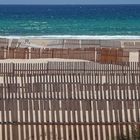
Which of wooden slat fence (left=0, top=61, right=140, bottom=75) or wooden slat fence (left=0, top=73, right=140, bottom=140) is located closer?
wooden slat fence (left=0, top=73, right=140, bottom=140)

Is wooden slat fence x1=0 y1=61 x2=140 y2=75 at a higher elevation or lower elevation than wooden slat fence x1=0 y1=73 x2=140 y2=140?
higher

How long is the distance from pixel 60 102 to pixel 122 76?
4.36 metres

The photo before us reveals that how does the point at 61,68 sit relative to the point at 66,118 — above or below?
above

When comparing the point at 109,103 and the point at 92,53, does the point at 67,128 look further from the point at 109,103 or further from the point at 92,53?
the point at 92,53

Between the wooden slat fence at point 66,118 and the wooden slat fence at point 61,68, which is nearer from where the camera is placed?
the wooden slat fence at point 66,118

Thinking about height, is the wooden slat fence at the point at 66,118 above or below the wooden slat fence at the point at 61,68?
below

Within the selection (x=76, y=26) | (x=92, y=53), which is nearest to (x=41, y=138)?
(x=92, y=53)

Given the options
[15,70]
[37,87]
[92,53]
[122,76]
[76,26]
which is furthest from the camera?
[76,26]

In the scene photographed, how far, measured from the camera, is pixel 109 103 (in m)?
12.6

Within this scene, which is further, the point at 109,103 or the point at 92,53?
the point at 92,53

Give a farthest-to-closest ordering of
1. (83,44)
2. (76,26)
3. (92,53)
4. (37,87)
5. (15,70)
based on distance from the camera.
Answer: (76,26), (83,44), (92,53), (15,70), (37,87)

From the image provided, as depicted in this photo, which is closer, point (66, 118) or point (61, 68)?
point (66, 118)

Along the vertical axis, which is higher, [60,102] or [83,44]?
[83,44]

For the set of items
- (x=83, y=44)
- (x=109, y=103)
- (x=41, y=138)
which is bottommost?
(x=41, y=138)
